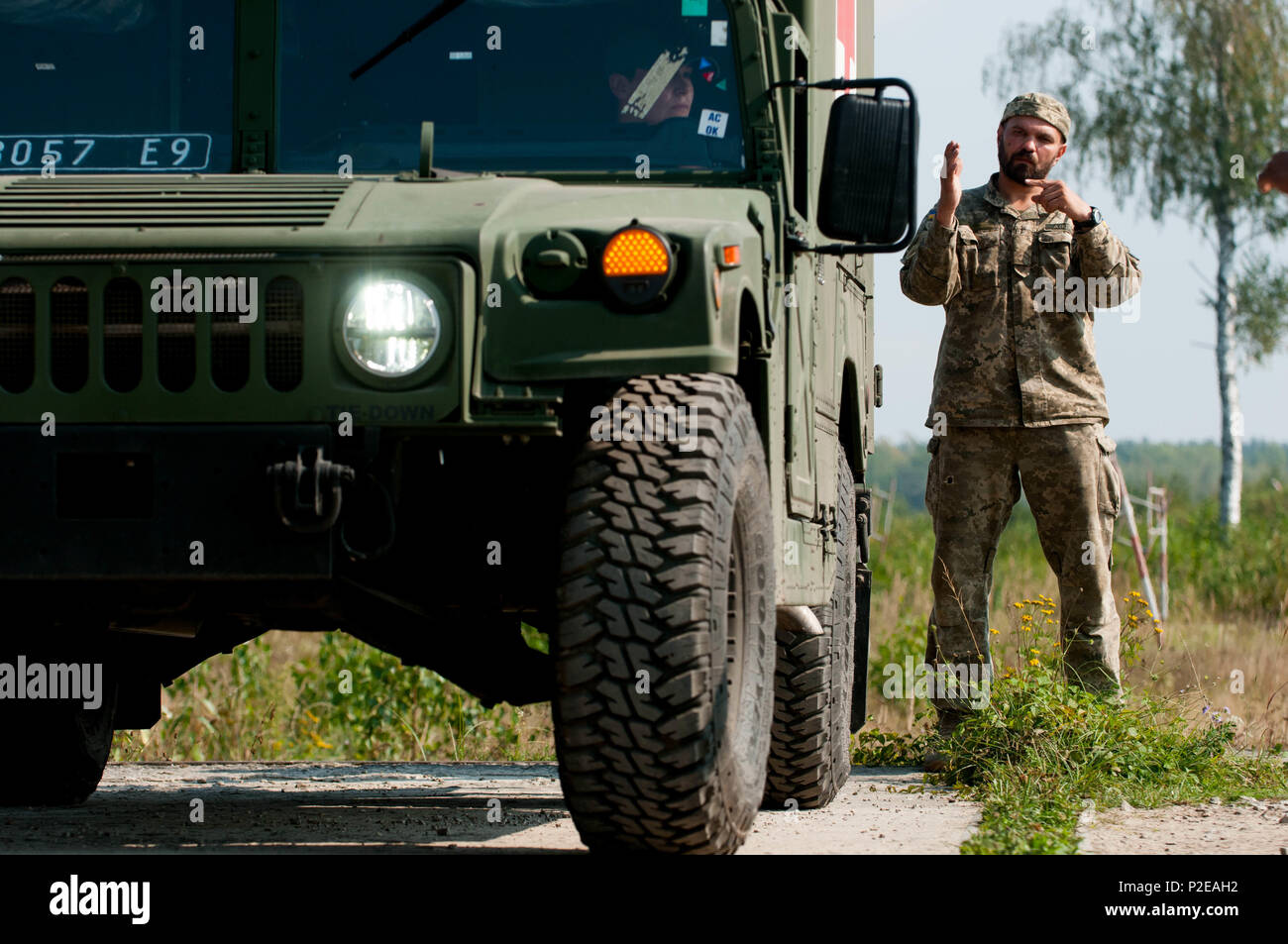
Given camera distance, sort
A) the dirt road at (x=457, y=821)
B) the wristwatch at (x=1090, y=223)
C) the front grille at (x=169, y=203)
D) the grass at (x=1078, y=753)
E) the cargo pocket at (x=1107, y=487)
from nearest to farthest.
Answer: the front grille at (x=169, y=203)
the dirt road at (x=457, y=821)
the grass at (x=1078, y=753)
the wristwatch at (x=1090, y=223)
the cargo pocket at (x=1107, y=487)

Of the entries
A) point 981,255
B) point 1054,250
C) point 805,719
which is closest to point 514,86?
point 805,719

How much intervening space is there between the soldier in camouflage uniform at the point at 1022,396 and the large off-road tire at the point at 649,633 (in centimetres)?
283

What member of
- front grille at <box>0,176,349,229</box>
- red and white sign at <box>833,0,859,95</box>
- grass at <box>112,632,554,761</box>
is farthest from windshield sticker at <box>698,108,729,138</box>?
grass at <box>112,632,554,761</box>

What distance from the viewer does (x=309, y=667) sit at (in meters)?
11.0

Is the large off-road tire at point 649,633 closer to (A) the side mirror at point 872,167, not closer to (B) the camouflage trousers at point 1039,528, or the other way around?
(A) the side mirror at point 872,167

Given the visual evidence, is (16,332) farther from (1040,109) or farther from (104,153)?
(1040,109)

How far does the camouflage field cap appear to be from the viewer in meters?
6.74

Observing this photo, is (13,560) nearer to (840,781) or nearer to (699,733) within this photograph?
(699,733)

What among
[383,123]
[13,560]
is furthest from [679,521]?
[383,123]

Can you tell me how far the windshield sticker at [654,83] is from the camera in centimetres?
503

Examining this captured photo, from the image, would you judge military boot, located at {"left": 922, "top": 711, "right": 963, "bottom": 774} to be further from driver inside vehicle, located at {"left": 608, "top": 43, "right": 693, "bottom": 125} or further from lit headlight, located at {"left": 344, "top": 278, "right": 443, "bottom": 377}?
lit headlight, located at {"left": 344, "top": 278, "right": 443, "bottom": 377}

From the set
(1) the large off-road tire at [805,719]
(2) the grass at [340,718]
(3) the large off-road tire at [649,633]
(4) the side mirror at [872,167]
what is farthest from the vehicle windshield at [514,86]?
(2) the grass at [340,718]

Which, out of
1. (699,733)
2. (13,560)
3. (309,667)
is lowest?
(309,667)
